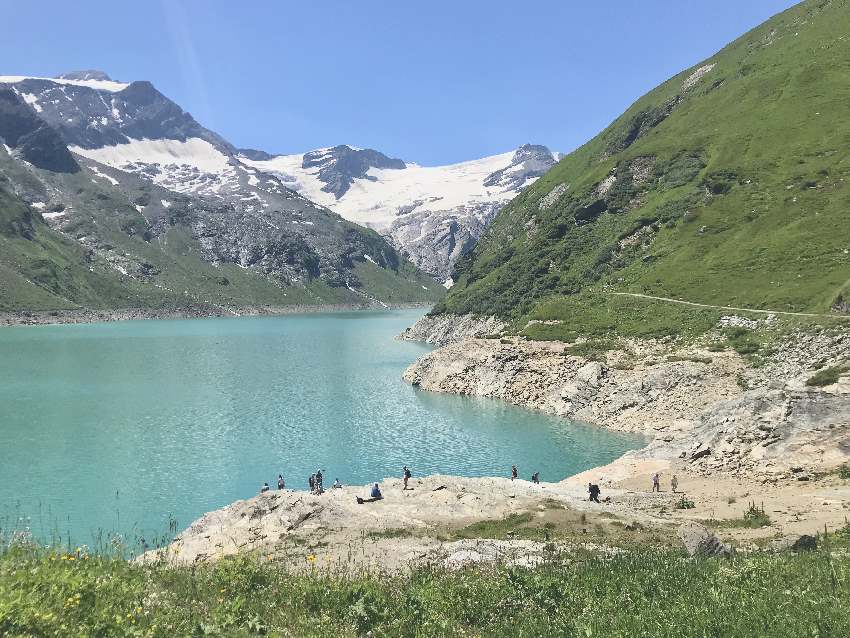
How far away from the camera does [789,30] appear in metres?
186

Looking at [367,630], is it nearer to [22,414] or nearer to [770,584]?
[770,584]

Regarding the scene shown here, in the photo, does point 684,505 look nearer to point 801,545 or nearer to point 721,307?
point 801,545

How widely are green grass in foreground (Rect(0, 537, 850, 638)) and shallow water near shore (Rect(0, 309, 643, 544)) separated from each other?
71.4 ft

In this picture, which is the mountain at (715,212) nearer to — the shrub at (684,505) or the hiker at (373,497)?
the shrub at (684,505)

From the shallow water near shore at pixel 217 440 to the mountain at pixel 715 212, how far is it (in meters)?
32.4

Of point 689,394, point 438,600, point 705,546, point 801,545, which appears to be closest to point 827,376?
point 689,394

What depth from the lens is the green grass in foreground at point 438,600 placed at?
1080 centimetres

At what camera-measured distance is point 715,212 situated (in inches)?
4953

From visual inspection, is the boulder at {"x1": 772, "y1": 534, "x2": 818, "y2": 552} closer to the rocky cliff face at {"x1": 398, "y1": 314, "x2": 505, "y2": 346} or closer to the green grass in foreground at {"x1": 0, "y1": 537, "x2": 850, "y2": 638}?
the green grass in foreground at {"x1": 0, "y1": 537, "x2": 850, "y2": 638}

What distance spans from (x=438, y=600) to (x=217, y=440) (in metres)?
59.2

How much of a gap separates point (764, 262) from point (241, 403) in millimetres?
92034

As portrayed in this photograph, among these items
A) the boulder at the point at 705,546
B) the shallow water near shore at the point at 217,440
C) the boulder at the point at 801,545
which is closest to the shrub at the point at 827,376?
the shallow water near shore at the point at 217,440

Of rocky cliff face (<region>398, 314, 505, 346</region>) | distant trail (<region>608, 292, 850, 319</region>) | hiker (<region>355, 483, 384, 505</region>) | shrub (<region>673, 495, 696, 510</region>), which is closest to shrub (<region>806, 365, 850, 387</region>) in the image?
distant trail (<region>608, 292, 850, 319</region>)

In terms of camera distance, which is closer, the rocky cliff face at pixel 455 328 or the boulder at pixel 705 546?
the boulder at pixel 705 546
